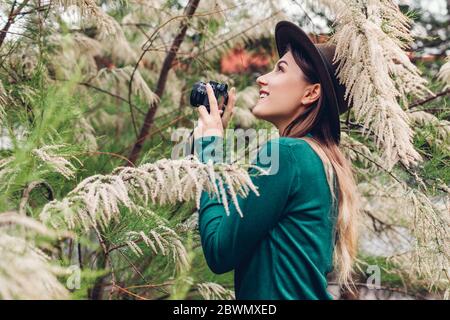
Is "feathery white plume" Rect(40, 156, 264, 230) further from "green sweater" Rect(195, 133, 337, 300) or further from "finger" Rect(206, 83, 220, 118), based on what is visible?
"finger" Rect(206, 83, 220, 118)

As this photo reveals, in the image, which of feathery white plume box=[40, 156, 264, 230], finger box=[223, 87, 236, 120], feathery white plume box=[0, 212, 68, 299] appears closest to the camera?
feathery white plume box=[0, 212, 68, 299]

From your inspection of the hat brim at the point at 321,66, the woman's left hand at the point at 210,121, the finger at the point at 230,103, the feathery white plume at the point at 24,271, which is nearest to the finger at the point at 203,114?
the woman's left hand at the point at 210,121

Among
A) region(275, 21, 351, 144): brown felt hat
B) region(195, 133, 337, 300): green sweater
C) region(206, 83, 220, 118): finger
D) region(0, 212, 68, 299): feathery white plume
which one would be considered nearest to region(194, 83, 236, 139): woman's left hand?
region(206, 83, 220, 118): finger

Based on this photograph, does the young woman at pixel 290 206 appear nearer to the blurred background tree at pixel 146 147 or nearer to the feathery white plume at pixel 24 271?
the blurred background tree at pixel 146 147

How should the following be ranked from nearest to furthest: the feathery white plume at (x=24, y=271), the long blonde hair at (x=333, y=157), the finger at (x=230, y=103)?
the feathery white plume at (x=24, y=271)
the long blonde hair at (x=333, y=157)
the finger at (x=230, y=103)

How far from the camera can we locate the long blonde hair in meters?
1.29

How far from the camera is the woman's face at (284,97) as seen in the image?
1350 mm

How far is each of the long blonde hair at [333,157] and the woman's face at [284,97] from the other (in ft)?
0.05

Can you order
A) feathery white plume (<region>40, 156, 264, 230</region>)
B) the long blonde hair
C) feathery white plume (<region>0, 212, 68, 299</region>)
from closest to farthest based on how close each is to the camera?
feathery white plume (<region>0, 212, 68, 299</region>)
feathery white plume (<region>40, 156, 264, 230</region>)
the long blonde hair

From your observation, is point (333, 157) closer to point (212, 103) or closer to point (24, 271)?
point (212, 103)

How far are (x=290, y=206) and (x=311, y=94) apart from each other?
30 centimetres

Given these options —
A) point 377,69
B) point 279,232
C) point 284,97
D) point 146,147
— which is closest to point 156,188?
point 279,232
